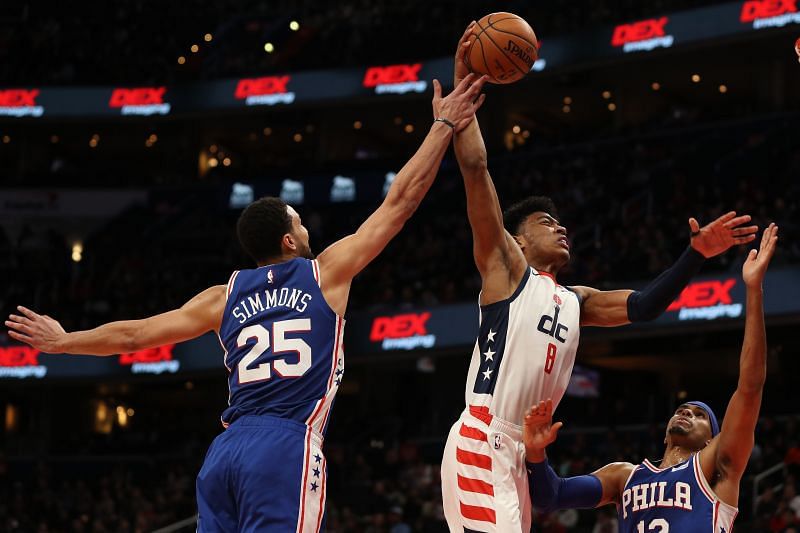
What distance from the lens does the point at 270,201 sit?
18.6ft

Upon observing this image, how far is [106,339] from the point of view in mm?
5496

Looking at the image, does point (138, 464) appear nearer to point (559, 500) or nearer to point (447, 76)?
point (447, 76)

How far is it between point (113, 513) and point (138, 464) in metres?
3.87

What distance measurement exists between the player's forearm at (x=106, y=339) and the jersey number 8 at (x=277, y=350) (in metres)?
0.52

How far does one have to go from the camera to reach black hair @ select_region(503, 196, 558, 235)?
6438 millimetres

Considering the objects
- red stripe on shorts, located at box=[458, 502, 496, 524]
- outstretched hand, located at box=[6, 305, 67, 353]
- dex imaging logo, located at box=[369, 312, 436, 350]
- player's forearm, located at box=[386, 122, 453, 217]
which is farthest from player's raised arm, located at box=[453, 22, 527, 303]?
dex imaging logo, located at box=[369, 312, 436, 350]

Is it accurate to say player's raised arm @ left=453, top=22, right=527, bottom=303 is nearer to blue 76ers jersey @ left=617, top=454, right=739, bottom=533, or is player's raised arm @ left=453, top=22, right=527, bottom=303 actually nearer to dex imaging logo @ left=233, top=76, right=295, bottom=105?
blue 76ers jersey @ left=617, top=454, right=739, bottom=533

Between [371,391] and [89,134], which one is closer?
[371,391]

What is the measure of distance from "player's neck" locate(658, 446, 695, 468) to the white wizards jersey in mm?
1213

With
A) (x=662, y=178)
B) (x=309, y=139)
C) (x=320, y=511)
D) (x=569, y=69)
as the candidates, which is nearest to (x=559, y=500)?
(x=320, y=511)

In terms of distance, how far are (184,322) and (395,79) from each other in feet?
88.3

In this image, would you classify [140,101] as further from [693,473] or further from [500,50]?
[693,473]

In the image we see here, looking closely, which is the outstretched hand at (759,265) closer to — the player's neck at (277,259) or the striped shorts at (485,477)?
the striped shorts at (485,477)

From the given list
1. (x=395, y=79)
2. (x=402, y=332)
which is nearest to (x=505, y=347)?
(x=402, y=332)
